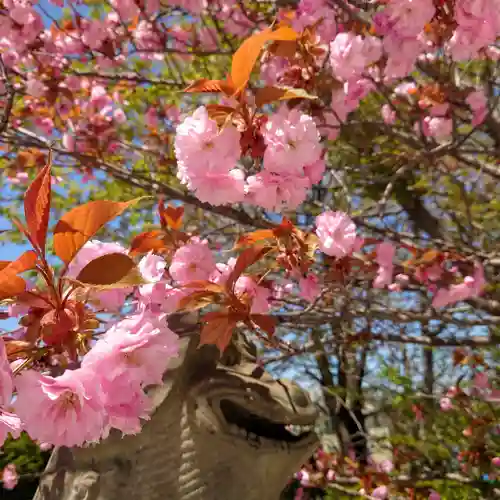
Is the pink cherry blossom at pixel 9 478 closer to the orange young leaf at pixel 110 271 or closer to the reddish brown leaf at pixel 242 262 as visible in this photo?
the reddish brown leaf at pixel 242 262

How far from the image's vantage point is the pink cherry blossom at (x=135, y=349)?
0.80m

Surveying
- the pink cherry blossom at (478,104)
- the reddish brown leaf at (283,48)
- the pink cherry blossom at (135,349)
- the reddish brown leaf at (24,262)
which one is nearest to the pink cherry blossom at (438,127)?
the pink cherry blossom at (478,104)

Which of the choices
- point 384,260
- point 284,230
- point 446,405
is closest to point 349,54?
point 284,230

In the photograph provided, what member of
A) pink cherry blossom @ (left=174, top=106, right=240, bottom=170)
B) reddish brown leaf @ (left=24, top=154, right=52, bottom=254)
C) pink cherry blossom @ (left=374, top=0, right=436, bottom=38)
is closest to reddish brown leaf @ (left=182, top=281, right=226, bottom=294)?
pink cherry blossom @ (left=174, top=106, right=240, bottom=170)

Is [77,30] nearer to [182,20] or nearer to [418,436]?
[182,20]

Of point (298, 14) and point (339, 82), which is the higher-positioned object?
point (298, 14)

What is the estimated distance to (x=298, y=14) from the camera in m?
1.91

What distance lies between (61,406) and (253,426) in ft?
2.26

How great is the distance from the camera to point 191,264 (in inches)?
61.1

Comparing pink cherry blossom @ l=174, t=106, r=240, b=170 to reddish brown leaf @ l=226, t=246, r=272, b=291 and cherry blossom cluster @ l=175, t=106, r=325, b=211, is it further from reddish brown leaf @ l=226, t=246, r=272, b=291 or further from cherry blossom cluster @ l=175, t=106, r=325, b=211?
reddish brown leaf @ l=226, t=246, r=272, b=291

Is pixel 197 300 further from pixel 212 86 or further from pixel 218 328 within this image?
pixel 212 86

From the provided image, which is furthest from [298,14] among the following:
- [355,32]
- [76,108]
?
[76,108]

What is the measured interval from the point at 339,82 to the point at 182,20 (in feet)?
8.29

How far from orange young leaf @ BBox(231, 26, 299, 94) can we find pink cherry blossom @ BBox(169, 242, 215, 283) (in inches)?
23.7
